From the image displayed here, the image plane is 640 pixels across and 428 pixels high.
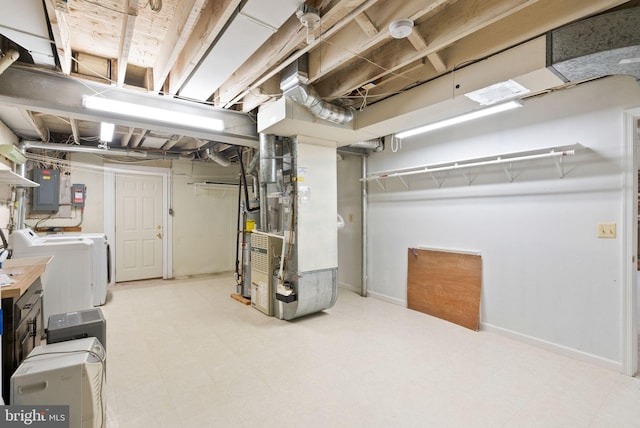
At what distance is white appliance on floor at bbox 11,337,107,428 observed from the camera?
148 cm

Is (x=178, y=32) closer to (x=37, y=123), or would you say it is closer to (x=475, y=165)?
(x=475, y=165)

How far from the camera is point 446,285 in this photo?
12.1 ft

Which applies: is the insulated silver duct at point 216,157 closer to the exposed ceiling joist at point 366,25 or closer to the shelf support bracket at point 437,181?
the shelf support bracket at point 437,181

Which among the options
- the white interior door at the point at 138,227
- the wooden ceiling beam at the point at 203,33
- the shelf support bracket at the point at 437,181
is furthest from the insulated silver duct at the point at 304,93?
the white interior door at the point at 138,227

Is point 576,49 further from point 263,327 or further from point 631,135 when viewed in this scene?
point 263,327

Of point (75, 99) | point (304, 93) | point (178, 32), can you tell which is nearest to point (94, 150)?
point (75, 99)

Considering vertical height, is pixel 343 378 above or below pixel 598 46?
below

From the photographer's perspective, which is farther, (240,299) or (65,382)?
(240,299)

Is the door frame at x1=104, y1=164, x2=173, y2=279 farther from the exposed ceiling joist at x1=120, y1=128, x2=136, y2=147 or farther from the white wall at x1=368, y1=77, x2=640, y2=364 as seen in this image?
the white wall at x1=368, y1=77, x2=640, y2=364

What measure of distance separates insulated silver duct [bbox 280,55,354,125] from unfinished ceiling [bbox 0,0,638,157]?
10cm

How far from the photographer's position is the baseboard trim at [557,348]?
2562 mm

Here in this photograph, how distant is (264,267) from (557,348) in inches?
124

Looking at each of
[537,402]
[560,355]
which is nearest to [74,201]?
[537,402]

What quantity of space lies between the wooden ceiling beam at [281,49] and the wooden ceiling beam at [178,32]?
20.2 inches
